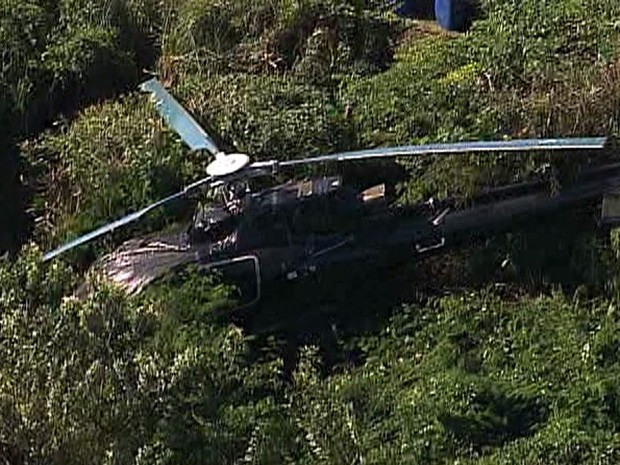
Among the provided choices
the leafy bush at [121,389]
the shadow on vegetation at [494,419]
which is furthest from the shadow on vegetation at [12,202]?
the shadow on vegetation at [494,419]

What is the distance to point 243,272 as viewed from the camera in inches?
318

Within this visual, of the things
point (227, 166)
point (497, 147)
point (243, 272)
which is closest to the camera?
point (497, 147)

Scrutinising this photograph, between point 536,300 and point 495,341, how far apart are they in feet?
1.65

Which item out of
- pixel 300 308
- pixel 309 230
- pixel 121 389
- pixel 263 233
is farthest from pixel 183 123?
pixel 121 389

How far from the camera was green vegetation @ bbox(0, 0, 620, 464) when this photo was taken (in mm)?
6828

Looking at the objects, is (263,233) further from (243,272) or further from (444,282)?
(444,282)

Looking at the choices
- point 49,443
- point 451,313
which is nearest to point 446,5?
point 451,313

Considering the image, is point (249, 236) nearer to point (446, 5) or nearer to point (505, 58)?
point (505, 58)

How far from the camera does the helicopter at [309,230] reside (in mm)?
8086

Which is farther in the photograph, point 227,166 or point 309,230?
point 309,230

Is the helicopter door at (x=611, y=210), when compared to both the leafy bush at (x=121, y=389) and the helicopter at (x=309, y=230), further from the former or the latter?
the leafy bush at (x=121, y=389)

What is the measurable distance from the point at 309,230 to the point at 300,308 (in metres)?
0.46

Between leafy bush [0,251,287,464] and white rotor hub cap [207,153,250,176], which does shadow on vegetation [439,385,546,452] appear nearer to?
leafy bush [0,251,287,464]

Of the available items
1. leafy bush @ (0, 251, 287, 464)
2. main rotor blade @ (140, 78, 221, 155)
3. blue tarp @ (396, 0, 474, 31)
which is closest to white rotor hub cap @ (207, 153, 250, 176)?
main rotor blade @ (140, 78, 221, 155)
